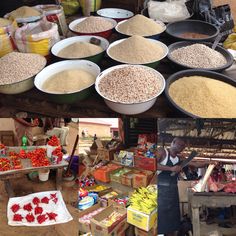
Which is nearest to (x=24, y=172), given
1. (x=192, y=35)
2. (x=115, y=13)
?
(x=192, y=35)

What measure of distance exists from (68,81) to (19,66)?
0.20m

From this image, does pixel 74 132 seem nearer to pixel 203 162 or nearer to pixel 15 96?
pixel 15 96

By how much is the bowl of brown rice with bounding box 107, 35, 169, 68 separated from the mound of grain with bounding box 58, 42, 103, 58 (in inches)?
2.3

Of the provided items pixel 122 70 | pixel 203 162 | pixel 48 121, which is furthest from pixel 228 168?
pixel 48 121

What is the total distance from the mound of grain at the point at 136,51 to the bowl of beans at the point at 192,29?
0.28 meters

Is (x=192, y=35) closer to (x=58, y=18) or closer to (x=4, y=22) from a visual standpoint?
(x=58, y=18)

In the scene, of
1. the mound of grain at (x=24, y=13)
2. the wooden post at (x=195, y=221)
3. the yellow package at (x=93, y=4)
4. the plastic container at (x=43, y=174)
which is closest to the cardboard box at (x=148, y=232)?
the wooden post at (x=195, y=221)

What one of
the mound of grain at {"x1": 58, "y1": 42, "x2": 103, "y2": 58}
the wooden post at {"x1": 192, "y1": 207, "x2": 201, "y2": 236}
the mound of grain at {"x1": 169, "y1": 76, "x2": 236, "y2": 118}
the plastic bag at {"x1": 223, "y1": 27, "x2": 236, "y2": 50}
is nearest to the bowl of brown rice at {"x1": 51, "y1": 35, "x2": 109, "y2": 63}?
the mound of grain at {"x1": 58, "y1": 42, "x2": 103, "y2": 58}

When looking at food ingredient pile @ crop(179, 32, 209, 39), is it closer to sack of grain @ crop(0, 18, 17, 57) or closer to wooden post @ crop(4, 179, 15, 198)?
sack of grain @ crop(0, 18, 17, 57)

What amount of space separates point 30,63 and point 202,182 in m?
0.72

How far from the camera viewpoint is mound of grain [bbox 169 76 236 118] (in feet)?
3.47

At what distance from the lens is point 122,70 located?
119cm

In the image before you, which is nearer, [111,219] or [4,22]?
[111,219]

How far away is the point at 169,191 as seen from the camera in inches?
42.4
